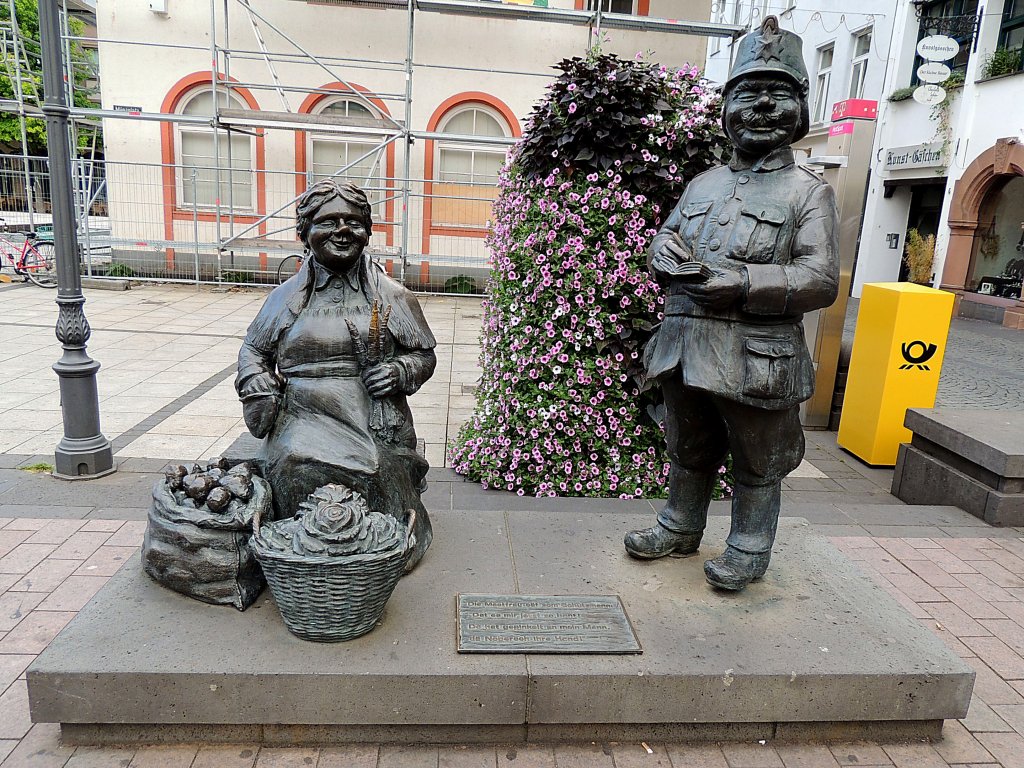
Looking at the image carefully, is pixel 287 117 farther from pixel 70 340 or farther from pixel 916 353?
pixel 916 353

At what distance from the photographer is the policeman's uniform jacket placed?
270 centimetres

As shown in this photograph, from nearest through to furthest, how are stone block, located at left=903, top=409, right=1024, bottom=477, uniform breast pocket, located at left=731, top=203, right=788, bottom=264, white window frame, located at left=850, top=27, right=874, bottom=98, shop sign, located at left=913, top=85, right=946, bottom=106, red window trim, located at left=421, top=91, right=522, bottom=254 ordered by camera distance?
1. uniform breast pocket, located at left=731, top=203, right=788, bottom=264
2. stone block, located at left=903, top=409, right=1024, bottom=477
3. shop sign, located at left=913, top=85, right=946, bottom=106
4. red window trim, located at left=421, top=91, right=522, bottom=254
5. white window frame, located at left=850, top=27, right=874, bottom=98

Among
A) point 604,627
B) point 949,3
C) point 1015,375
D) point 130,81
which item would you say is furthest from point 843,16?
point 604,627

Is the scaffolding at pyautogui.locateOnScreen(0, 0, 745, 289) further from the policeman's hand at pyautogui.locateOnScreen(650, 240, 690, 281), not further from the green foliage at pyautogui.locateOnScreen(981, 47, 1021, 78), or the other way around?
the policeman's hand at pyautogui.locateOnScreen(650, 240, 690, 281)

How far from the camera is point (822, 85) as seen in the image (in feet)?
65.3

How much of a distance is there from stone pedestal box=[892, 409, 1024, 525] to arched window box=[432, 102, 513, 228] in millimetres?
10616

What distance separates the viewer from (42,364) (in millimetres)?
8078

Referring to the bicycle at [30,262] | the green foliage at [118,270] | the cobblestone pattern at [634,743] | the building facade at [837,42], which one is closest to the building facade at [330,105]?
the green foliage at [118,270]

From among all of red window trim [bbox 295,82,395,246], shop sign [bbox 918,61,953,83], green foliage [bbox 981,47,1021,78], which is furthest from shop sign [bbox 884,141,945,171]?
red window trim [bbox 295,82,395,246]

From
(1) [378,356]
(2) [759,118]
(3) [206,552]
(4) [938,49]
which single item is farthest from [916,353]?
(4) [938,49]

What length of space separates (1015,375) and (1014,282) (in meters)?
6.26

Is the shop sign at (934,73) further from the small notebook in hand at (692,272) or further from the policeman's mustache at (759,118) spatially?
the small notebook in hand at (692,272)

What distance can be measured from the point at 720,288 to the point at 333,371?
1530mm

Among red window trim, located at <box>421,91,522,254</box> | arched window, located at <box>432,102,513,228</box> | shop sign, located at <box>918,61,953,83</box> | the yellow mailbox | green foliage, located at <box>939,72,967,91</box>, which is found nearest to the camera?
the yellow mailbox
